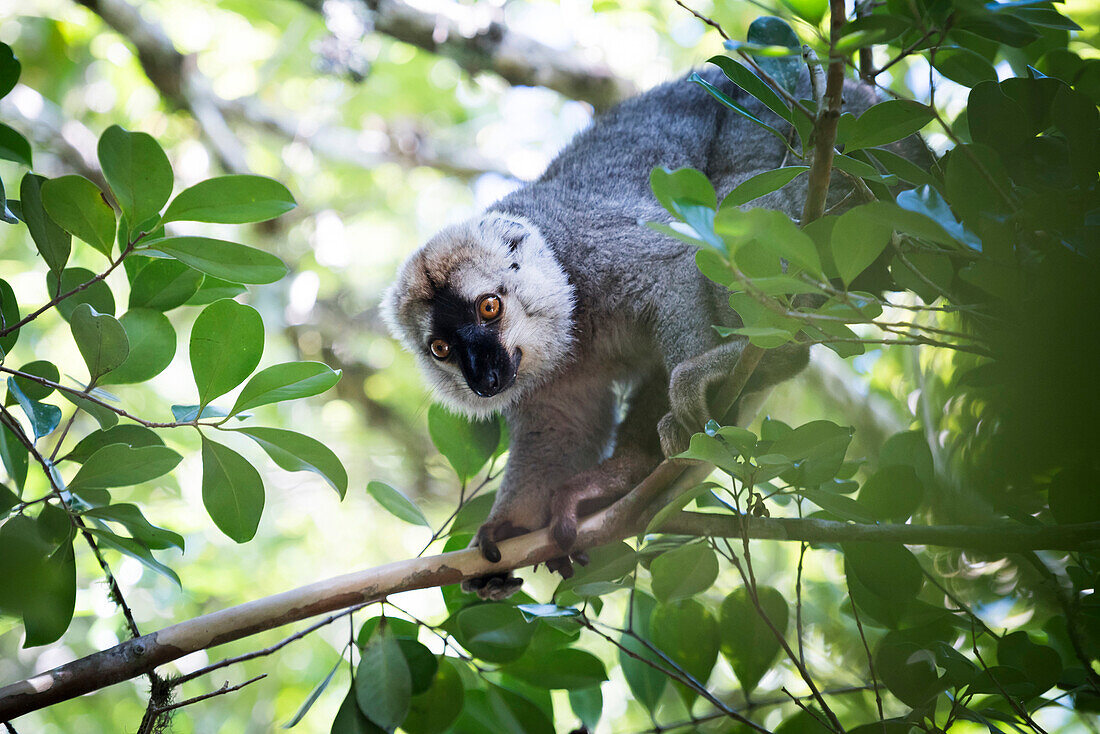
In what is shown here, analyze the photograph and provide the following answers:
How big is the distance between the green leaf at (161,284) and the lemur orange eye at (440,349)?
1465mm

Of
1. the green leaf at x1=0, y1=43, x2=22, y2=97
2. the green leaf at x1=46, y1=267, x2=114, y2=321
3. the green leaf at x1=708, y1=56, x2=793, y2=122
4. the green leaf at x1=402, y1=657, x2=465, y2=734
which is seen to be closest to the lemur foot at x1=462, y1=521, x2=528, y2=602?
the green leaf at x1=402, y1=657, x2=465, y2=734

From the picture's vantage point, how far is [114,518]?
190cm

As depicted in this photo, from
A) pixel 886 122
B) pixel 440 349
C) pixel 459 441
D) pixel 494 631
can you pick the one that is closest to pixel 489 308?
pixel 440 349

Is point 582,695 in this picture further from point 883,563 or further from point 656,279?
point 656,279

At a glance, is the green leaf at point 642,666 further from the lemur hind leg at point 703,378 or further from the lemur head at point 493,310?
the lemur head at point 493,310

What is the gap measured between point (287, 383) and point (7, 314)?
2.48 ft

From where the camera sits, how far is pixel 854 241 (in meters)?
1.48

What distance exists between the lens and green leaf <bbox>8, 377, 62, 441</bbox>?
179 centimetres

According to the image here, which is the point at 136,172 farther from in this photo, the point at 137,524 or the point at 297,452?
the point at 137,524

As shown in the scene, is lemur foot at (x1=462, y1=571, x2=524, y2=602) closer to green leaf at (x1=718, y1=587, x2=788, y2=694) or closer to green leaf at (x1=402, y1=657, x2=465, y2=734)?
green leaf at (x1=402, y1=657, x2=465, y2=734)

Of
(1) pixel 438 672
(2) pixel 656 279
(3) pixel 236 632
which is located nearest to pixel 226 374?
(3) pixel 236 632

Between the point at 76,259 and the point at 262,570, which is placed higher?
the point at 76,259

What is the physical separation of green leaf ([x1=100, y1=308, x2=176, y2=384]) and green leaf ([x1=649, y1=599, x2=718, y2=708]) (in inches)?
66.8

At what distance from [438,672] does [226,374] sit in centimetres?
105
